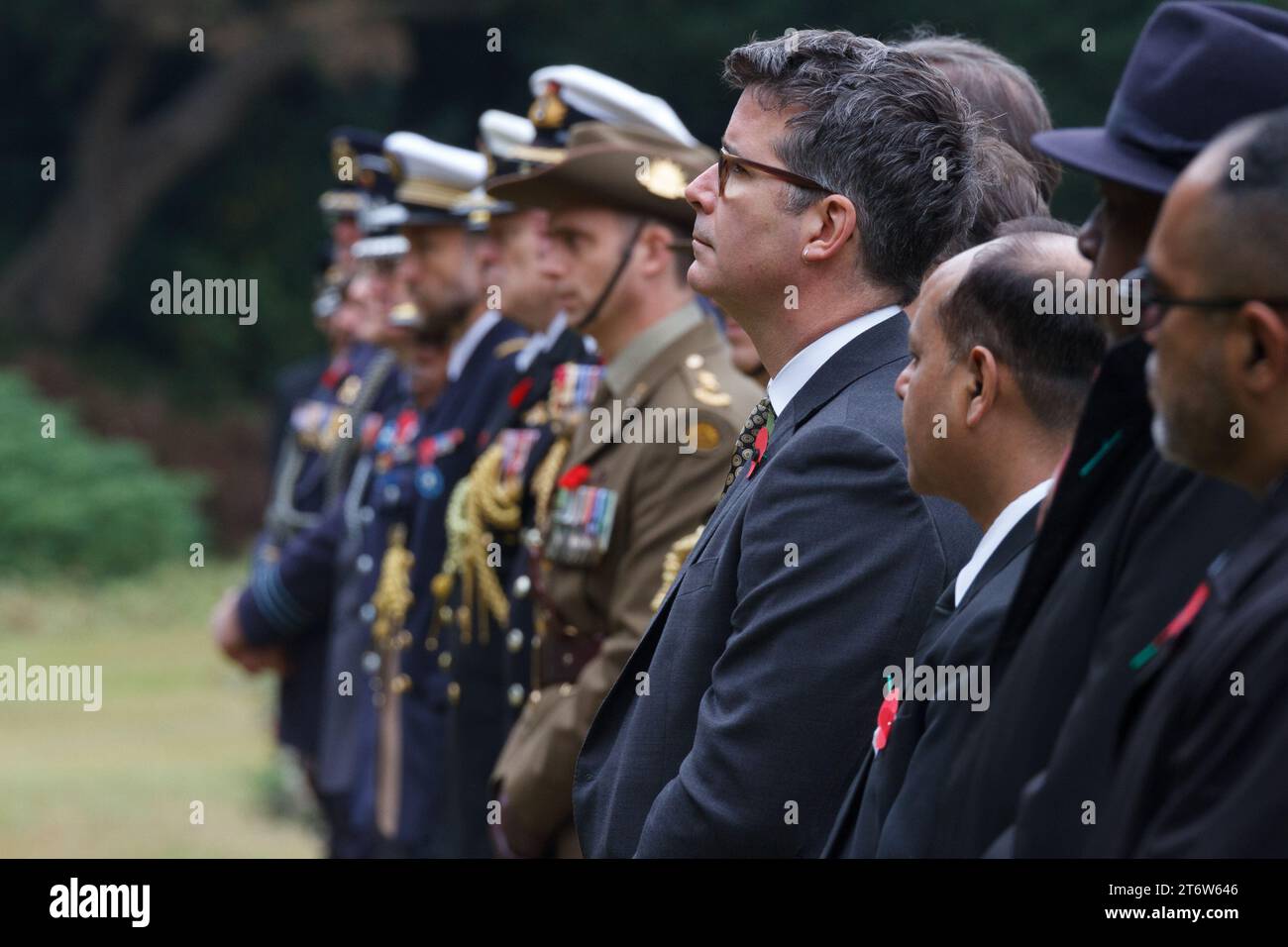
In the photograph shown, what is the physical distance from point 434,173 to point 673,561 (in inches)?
121

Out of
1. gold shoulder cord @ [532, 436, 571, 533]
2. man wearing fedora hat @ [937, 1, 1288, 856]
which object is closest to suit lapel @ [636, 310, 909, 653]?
man wearing fedora hat @ [937, 1, 1288, 856]

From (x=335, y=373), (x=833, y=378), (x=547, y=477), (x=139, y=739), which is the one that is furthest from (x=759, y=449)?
(x=139, y=739)

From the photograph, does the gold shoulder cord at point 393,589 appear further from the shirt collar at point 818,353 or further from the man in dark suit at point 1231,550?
the man in dark suit at point 1231,550

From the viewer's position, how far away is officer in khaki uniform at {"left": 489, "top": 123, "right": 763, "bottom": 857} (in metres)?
3.84

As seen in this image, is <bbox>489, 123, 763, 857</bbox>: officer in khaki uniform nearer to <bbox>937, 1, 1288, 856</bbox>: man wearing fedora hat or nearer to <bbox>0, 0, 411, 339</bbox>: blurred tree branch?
<bbox>937, 1, 1288, 856</bbox>: man wearing fedora hat

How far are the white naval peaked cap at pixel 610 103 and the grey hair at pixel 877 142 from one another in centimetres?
164

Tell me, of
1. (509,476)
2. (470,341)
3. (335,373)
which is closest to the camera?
(509,476)

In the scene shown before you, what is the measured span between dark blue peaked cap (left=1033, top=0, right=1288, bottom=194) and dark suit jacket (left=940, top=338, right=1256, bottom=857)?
21 cm

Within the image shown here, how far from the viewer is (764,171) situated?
288 centimetres

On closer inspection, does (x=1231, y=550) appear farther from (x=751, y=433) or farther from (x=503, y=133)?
(x=503, y=133)

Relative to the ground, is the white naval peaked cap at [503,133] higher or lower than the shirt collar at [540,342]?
higher

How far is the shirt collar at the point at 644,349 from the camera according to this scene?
4.12 metres

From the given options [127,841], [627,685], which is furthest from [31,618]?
[627,685]

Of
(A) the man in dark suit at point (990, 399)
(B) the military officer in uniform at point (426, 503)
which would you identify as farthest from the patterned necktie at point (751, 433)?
(B) the military officer in uniform at point (426, 503)
